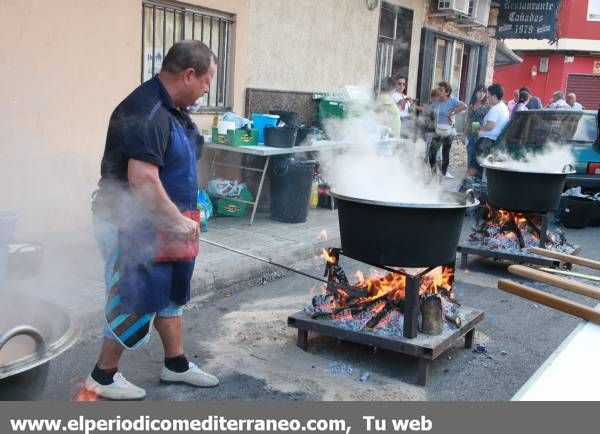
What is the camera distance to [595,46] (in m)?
28.2

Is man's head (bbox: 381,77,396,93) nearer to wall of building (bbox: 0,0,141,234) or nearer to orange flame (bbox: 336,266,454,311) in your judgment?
wall of building (bbox: 0,0,141,234)

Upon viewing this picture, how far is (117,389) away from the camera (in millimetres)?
3557

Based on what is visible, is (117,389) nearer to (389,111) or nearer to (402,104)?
(389,111)

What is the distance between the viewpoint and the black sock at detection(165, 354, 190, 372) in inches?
150

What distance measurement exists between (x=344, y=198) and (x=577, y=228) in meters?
6.70

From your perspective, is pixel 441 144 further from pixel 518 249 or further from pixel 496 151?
pixel 518 249

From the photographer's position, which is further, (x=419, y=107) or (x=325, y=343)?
(x=419, y=107)

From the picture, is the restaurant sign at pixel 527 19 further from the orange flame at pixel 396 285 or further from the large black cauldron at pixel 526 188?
the orange flame at pixel 396 285

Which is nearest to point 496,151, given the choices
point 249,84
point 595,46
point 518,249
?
point 518,249

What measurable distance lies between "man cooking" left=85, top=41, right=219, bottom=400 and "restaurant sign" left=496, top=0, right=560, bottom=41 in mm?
13102

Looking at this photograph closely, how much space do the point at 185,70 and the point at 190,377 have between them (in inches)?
69.7

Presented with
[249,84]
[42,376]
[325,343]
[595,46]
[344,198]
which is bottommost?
[325,343]

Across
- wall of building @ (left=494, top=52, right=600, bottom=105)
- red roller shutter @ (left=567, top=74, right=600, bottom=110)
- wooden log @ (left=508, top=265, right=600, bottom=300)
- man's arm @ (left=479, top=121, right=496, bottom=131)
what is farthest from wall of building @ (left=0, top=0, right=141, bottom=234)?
red roller shutter @ (left=567, top=74, right=600, bottom=110)

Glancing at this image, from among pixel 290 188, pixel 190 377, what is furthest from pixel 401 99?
pixel 190 377
